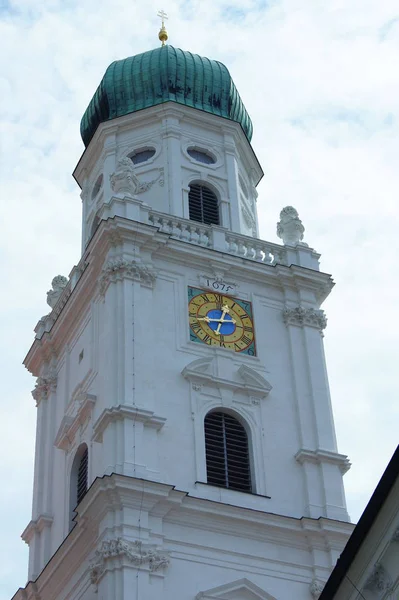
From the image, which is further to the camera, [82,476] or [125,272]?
[125,272]

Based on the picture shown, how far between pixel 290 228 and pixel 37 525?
9273mm

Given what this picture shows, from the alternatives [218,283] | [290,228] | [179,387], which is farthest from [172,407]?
[290,228]

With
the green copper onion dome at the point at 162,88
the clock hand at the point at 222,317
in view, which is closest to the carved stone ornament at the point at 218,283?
the clock hand at the point at 222,317

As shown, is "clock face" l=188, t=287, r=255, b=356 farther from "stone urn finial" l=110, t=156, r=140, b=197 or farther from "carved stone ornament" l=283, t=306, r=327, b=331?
"stone urn finial" l=110, t=156, r=140, b=197

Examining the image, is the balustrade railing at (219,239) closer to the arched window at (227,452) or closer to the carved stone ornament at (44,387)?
the carved stone ornament at (44,387)

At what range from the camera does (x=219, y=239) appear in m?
31.1

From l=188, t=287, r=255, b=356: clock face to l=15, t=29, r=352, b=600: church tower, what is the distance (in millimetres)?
44

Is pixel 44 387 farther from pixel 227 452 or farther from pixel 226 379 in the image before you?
pixel 227 452

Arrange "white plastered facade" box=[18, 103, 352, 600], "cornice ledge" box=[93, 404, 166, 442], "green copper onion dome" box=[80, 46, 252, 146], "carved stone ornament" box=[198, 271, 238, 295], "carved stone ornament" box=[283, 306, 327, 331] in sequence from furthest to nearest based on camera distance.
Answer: "green copper onion dome" box=[80, 46, 252, 146], "carved stone ornament" box=[283, 306, 327, 331], "carved stone ornament" box=[198, 271, 238, 295], "cornice ledge" box=[93, 404, 166, 442], "white plastered facade" box=[18, 103, 352, 600]

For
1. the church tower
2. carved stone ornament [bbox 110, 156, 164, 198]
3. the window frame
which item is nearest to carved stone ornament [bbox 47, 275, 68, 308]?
the church tower

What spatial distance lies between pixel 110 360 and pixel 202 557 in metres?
4.64

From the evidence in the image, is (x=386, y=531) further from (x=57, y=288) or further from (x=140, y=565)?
(x=57, y=288)

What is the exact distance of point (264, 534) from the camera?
25938 millimetres

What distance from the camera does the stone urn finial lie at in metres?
A: 31.1
